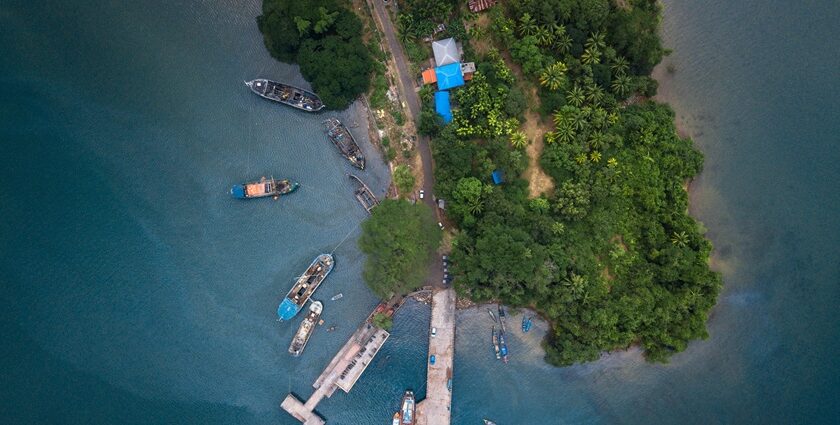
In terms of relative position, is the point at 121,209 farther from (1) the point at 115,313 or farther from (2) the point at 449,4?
(2) the point at 449,4

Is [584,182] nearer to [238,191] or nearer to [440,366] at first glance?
[440,366]

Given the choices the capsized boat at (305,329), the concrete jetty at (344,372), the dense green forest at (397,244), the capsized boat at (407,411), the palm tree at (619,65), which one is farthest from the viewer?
the capsized boat at (305,329)

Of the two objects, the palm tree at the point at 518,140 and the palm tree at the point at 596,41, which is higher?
the palm tree at the point at 596,41

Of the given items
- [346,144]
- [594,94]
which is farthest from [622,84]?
[346,144]

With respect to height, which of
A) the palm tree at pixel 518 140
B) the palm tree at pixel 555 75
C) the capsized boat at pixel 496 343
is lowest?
the capsized boat at pixel 496 343

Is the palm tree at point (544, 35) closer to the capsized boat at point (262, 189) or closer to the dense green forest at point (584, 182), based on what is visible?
the dense green forest at point (584, 182)

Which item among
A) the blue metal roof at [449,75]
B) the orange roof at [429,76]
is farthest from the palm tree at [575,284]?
the orange roof at [429,76]

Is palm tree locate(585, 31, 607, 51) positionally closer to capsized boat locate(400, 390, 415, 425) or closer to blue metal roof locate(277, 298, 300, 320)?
blue metal roof locate(277, 298, 300, 320)

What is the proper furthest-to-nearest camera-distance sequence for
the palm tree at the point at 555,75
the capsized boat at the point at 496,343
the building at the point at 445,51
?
the capsized boat at the point at 496,343
the building at the point at 445,51
the palm tree at the point at 555,75
